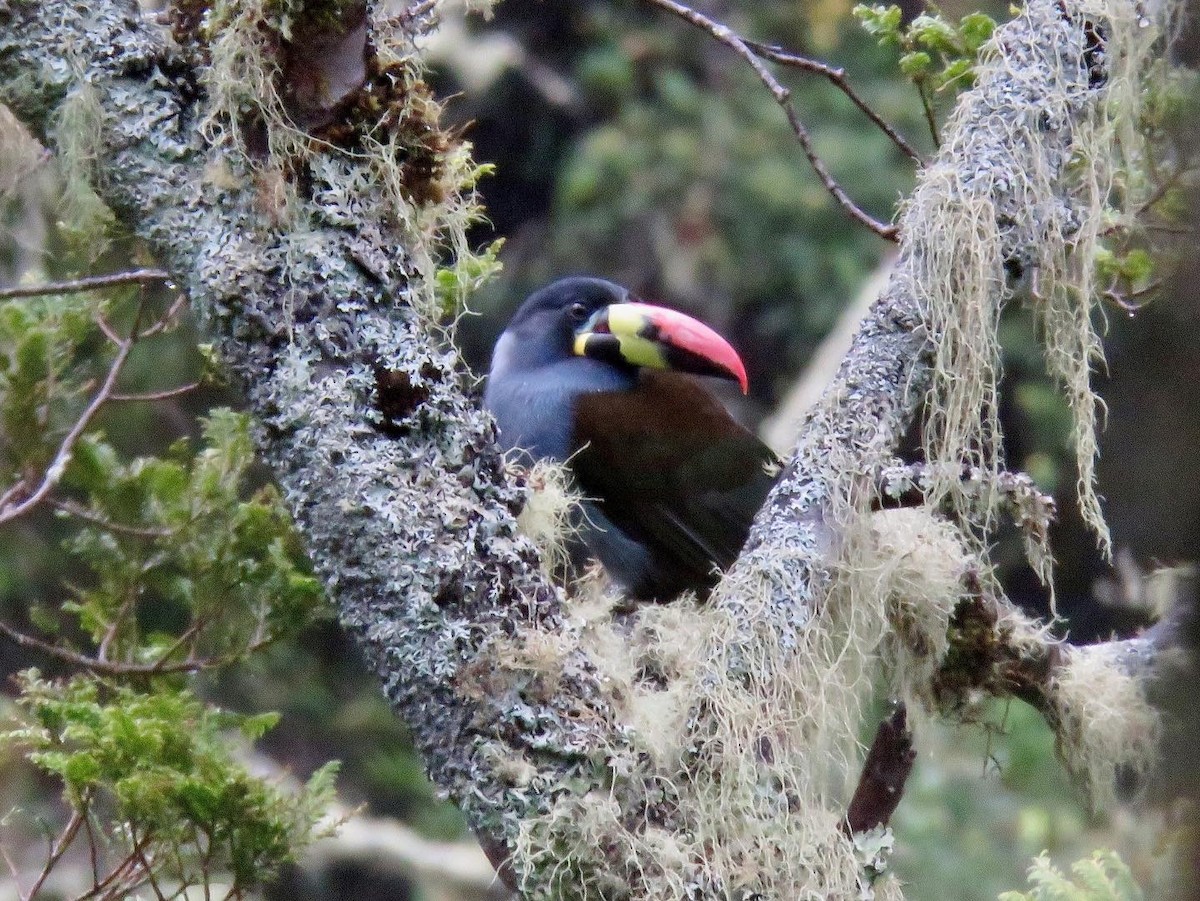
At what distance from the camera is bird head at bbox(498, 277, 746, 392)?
297 cm

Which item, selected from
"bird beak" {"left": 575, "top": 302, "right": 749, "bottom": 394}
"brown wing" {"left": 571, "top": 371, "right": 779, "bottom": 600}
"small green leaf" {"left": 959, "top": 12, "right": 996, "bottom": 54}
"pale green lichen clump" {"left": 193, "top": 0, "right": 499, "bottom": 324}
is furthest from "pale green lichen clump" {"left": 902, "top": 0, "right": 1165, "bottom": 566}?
"brown wing" {"left": 571, "top": 371, "right": 779, "bottom": 600}

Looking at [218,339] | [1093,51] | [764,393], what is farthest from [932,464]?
[764,393]

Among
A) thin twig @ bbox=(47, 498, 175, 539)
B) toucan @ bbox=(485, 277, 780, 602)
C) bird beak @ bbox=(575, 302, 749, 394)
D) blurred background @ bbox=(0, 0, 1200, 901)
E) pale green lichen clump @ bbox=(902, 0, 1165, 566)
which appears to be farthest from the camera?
blurred background @ bbox=(0, 0, 1200, 901)

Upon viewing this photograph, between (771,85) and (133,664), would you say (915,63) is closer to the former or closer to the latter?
(771,85)

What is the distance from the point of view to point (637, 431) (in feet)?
10.5

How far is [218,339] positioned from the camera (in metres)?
1.63

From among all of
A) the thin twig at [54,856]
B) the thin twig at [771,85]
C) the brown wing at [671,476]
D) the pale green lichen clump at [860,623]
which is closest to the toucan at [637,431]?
the brown wing at [671,476]

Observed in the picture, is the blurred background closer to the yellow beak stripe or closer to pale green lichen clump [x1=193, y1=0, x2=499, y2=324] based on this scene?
the yellow beak stripe

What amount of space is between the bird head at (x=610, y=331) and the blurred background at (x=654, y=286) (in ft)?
4.52

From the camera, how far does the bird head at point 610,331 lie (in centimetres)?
297

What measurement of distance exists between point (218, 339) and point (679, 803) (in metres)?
0.72

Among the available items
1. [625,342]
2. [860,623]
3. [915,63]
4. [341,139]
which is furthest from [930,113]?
[625,342]

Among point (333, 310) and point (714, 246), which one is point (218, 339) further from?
point (714, 246)

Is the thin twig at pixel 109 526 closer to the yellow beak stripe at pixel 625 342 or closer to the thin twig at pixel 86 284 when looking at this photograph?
the thin twig at pixel 86 284
